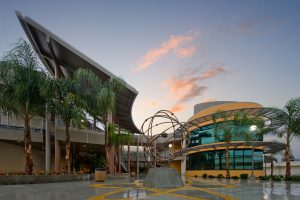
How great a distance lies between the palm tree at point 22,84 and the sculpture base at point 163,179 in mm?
10198

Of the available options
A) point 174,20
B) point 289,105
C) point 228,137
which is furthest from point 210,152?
point 174,20

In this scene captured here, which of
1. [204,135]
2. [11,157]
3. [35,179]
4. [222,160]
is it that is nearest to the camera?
[35,179]

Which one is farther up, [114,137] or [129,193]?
[114,137]

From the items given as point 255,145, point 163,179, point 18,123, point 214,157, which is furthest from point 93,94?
point 214,157

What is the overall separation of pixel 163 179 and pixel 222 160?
1507 inches

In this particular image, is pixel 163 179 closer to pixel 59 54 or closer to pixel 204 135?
pixel 59 54

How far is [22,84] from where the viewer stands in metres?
24.2

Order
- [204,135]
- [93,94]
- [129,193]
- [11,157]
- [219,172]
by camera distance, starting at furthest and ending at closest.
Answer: [204,135]
[219,172]
[11,157]
[93,94]
[129,193]

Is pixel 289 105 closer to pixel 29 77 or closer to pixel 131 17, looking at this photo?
pixel 131 17

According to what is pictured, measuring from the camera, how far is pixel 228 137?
4234 centimetres

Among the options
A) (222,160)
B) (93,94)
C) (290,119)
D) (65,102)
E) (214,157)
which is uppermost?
(93,94)

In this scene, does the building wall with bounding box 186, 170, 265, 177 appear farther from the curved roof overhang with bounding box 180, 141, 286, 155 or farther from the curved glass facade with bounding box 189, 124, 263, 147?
the curved glass facade with bounding box 189, 124, 263, 147

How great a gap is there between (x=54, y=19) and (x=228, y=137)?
2784 centimetres

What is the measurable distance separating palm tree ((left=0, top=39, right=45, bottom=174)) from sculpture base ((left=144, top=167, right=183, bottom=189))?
33.5 ft
